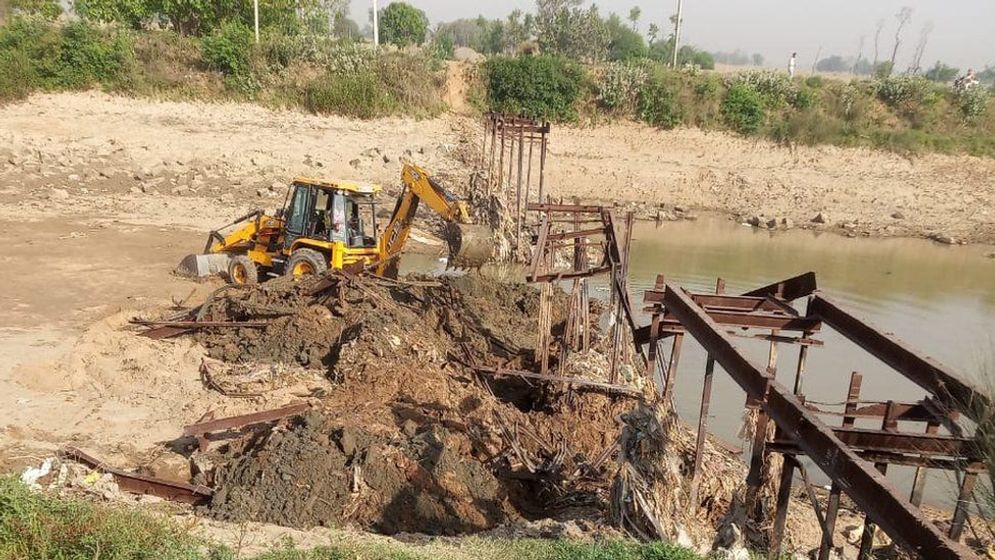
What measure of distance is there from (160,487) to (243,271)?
265 inches

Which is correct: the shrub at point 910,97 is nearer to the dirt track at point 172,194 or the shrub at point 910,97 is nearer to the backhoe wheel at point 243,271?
the dirt track at point 172,194

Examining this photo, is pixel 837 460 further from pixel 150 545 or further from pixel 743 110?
pixel 743 110

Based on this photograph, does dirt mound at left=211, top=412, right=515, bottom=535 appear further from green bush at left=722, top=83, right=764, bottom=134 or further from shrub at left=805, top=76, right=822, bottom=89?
shrub at left=805, top=76, right=822, bottom=89

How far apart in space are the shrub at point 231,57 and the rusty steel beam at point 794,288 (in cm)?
2556

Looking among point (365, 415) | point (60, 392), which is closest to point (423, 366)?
point (365, 415)

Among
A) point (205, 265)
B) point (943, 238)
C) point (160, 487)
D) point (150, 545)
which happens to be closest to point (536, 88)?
point (943, 238)

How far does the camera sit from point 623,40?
63312 mm

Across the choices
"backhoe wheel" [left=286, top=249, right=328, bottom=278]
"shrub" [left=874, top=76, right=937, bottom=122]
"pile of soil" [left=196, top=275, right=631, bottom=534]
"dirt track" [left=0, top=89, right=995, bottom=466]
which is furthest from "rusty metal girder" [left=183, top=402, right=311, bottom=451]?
"shrub" [left=874, top=76, right=937, bottom=122]

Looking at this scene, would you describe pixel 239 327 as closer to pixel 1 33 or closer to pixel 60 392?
pixel 60 392

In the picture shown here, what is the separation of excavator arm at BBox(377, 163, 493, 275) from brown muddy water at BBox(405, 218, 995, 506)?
403 cm

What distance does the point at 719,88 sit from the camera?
3216 centimetres

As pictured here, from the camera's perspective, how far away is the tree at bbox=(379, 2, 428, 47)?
185ft

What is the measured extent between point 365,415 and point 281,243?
5.95 meters

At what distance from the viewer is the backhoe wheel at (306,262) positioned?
11992mm
